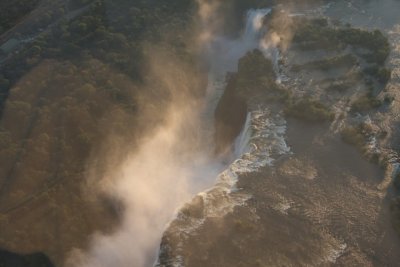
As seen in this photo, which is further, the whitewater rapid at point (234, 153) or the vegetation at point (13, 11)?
the vegetation at point (13, 11)

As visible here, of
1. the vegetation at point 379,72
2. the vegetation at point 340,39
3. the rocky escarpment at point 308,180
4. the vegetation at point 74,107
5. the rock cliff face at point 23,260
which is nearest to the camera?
the rocky escarpment at point 308,180

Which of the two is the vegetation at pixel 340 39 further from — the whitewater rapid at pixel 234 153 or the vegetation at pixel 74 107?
the vegetation at pixel 74 107

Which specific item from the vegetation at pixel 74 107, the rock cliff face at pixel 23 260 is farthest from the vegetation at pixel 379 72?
the rock cliff face at pixel 23 260

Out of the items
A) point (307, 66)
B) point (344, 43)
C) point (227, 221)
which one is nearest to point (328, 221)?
point (227, 221)

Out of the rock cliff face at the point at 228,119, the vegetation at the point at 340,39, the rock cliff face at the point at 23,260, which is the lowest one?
the rock cliff face at the point at 23,260

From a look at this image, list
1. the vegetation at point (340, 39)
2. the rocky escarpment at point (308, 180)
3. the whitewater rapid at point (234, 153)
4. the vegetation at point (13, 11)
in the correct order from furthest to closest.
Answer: the vegetation at point (13, 11) → the vegetation at point (340, 39) → the whitewater rapid at point (234, 153) → the rocky escarpment at point (308, 180)

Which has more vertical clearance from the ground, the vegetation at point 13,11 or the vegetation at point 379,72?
the vegetation at point 13,11

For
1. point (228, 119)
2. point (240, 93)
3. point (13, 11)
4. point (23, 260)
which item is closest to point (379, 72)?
point (240, 93)

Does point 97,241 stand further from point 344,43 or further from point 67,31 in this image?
point 344,43

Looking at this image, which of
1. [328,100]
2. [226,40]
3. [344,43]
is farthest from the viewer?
[226,40]
